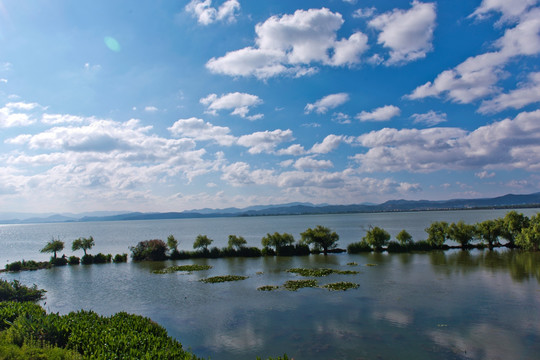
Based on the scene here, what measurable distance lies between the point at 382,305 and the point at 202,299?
60.4 feet

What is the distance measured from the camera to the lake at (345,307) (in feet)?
69.8

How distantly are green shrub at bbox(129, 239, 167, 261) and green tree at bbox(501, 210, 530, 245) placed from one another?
71.4 metres

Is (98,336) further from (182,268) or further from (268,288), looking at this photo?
(182,268)

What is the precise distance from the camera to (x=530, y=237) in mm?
59562

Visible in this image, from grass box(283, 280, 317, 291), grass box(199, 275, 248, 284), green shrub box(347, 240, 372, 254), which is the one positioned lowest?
green shrub box(347, 240, 372, 254)

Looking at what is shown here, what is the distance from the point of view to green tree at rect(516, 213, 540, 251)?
5910 cm

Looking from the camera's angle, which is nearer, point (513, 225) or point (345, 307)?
point (345, 307)

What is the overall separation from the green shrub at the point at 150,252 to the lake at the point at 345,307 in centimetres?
1321

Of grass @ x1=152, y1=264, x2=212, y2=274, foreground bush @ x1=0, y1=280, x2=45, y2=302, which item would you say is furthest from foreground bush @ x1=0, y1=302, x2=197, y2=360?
grass @ x1=152, y1=264, x2=212, y2=274

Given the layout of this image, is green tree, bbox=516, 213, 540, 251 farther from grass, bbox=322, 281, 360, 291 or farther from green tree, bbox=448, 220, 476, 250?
grass, bbox=322, 281, 360, 291

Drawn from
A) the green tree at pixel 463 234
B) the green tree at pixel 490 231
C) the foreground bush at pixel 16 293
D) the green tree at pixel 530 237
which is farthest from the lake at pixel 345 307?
the green tree at pixel 463 234

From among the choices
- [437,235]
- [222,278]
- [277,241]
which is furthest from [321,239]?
[222,278]

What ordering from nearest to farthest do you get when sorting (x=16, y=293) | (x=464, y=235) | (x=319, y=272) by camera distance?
(x=16, y=293), (x=319, y=272), (x=464, y=235)

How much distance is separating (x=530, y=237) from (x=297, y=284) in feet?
159
